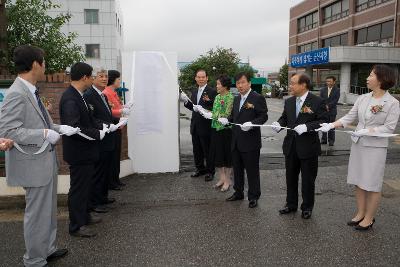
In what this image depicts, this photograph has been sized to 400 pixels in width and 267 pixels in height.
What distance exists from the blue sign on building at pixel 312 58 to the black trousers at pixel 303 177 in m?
28.0

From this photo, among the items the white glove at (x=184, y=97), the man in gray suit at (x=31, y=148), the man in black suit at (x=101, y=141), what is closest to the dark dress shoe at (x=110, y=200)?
the man in black suit at (x=101, y=141)

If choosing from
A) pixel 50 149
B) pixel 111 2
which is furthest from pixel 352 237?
pixel 111 2

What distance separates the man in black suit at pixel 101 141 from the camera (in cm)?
491

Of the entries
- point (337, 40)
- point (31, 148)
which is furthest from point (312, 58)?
point (31, 148)

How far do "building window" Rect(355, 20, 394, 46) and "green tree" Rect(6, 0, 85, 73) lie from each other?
101ft

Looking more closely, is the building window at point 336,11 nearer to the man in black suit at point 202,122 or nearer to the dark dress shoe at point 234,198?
the man in black suit at point 202,122

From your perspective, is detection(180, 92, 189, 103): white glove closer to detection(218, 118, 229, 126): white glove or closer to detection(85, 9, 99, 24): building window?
detection(218, 118, 229, 126): white glove

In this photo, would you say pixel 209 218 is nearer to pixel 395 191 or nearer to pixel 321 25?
pixel 395 191

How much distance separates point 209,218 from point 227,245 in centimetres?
85

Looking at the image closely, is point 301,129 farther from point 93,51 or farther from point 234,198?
point 93,51

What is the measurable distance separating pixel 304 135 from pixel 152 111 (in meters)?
3.20

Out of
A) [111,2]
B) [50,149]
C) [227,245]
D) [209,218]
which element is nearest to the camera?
[50,149]

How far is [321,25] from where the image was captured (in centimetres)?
4472

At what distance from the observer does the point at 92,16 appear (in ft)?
117
